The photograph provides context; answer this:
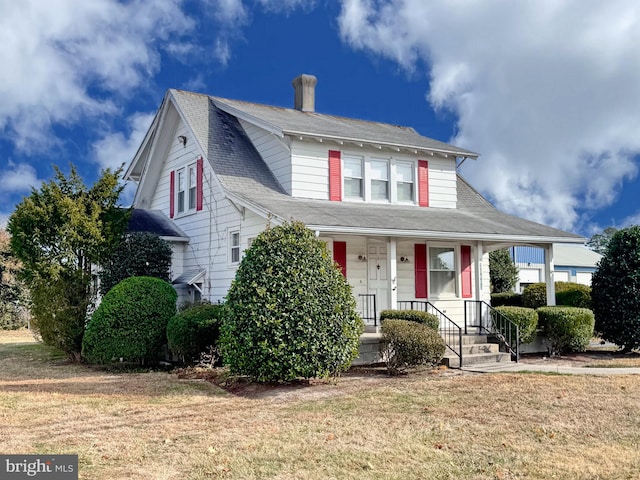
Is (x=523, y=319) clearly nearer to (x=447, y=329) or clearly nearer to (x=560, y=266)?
(x=447, y=329)

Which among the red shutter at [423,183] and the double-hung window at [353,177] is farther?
the red shutter at [423,183]

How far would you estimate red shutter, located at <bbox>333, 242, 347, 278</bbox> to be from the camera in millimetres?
15797

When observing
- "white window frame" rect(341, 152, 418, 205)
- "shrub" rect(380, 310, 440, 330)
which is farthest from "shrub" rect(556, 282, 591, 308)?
"shrub" rect(380, 310, 440, 330)

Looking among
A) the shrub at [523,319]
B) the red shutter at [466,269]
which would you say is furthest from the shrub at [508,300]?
the shrub at [523,319]

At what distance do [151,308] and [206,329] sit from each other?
1.54 metres

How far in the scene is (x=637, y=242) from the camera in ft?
53.1

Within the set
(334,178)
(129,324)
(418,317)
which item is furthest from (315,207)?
(129,324)

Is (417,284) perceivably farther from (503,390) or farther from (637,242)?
(503,390)

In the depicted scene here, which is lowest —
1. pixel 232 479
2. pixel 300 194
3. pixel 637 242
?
pixel 232 479

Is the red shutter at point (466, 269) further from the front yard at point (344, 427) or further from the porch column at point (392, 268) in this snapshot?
the front yard at point (344, 427)

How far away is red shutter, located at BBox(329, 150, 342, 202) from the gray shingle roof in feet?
1.07

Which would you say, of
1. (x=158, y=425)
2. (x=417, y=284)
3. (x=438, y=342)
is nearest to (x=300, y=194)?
(x=417, y=284)

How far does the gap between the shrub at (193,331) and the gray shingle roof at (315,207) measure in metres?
2.72

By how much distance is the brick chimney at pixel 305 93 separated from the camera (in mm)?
21484
